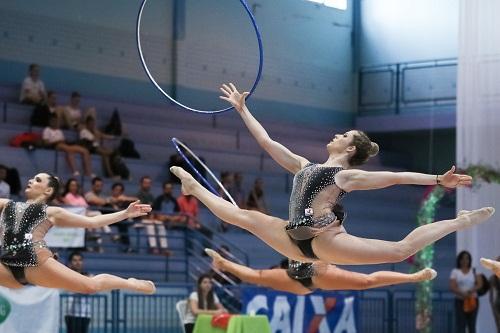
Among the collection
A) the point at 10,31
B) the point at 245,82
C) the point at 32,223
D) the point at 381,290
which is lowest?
the point at 381,290

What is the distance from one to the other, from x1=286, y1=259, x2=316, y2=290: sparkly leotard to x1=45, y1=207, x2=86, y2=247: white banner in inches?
155

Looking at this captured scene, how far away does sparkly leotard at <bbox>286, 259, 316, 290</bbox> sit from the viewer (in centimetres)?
905

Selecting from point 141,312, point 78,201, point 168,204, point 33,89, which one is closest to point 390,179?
point 141,312

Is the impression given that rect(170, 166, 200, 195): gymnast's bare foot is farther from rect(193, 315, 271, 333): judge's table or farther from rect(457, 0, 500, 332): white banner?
rect(457, 0, 500, 332): white banner

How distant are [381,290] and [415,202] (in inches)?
154

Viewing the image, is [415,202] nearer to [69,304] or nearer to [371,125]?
[371,125]

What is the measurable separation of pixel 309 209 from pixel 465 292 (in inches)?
266

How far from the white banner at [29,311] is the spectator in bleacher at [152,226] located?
2752 millimetres

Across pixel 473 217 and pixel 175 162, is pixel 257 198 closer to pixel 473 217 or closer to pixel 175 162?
pixel 175 162

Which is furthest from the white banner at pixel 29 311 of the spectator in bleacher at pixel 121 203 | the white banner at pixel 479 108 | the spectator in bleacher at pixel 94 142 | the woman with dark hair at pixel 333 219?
the white banner at pixel 479 108

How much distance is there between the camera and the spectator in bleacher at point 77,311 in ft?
37.0

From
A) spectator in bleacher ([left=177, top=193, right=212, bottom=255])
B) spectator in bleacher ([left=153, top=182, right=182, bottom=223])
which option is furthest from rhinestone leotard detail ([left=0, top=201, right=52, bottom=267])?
spectator in bleacher ([left=153, top=182, right=182, bottom=223])

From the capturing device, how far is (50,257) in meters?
8.24

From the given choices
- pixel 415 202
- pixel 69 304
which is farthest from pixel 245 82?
pixel 415 202
